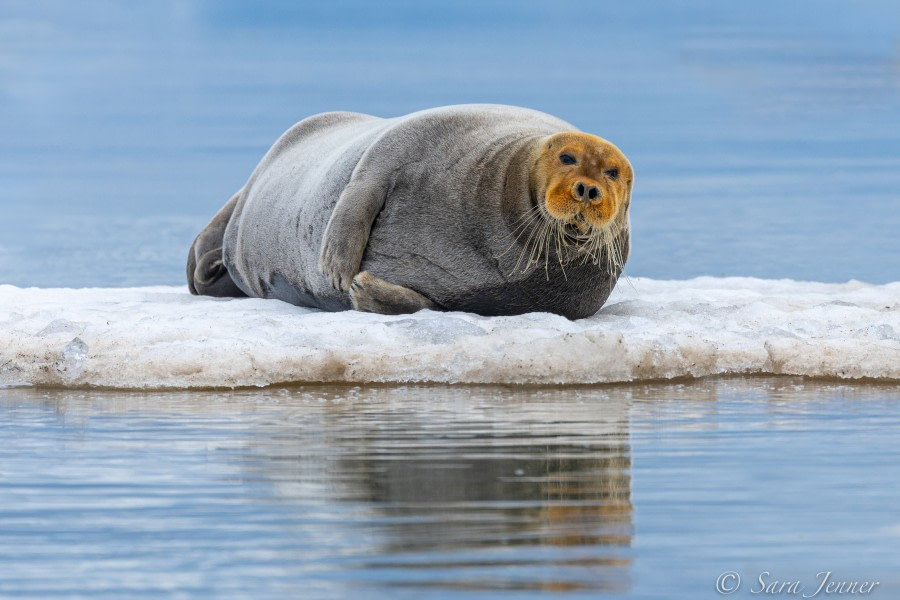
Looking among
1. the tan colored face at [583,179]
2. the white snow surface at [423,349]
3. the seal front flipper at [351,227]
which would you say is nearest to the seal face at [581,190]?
the tan colored face at [583,179]

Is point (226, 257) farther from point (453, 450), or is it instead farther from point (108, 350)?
point (453, 450)

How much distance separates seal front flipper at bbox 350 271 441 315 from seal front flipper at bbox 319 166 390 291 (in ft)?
0.43

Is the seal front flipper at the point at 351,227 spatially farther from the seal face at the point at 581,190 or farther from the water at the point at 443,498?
the water at the point at 443,498

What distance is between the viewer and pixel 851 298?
943 centimetres

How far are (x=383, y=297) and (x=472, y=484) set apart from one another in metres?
4.15

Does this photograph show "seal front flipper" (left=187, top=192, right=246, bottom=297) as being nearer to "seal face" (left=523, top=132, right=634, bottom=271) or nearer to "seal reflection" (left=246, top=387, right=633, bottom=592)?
"seal face" (left=523, top=132, right=634, bottom=271)

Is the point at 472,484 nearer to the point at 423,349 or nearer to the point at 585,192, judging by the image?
the point at 423,349

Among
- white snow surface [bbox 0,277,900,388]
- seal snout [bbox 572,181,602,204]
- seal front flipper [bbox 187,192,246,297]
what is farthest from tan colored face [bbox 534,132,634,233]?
seal front flipper [bbox 187,192,246,297]

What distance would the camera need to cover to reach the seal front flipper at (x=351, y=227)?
24.2ft

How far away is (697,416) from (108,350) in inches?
117

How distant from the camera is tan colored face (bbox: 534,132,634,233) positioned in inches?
258

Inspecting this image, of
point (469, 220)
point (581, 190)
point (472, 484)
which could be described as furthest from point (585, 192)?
point (472, 484)

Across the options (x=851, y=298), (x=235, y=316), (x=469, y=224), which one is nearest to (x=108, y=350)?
(x=235, y=316)

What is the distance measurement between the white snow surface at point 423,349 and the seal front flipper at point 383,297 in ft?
0.82
